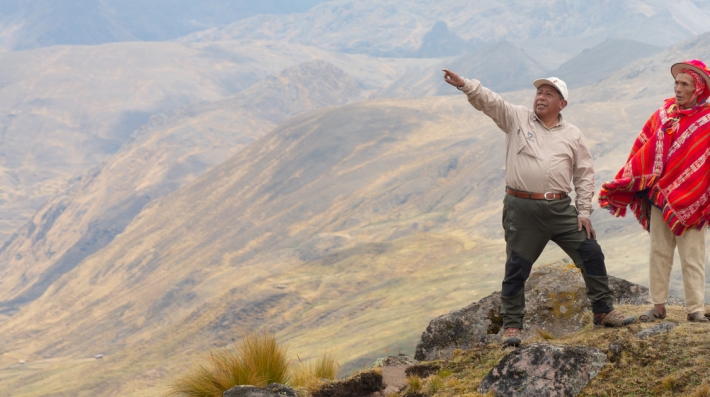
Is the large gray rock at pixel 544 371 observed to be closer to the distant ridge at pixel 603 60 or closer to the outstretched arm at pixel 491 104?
the outstretched arm at pixel 491 104

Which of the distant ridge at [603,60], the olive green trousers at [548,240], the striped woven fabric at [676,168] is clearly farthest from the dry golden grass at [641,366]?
the distant ridge at [603,60]

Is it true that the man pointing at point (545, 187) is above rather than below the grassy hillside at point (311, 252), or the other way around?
above

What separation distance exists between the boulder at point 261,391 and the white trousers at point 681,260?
8.56ft

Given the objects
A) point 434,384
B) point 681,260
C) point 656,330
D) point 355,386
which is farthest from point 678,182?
point 355,386

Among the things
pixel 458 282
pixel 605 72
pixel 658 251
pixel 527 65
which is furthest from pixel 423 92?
pixel 658 251

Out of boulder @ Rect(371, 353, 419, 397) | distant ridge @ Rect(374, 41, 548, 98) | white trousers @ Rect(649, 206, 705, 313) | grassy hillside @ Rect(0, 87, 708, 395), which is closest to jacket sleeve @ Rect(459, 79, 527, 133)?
white trousers @ Rect(649, 206, 705, 313)

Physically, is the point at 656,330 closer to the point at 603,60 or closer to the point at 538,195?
the point at 538,195

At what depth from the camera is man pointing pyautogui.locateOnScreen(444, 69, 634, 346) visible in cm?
499

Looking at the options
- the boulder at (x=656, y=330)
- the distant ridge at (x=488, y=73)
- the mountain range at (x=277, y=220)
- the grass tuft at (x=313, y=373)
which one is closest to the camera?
the boulder at (x=656, y=330)

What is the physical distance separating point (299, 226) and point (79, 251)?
38.4 meters

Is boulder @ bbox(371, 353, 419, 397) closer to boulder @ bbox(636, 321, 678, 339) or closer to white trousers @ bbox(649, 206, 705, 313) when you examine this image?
boulder @ bbox(636, 321, 678, 339)

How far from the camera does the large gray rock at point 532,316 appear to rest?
5902 millimetres

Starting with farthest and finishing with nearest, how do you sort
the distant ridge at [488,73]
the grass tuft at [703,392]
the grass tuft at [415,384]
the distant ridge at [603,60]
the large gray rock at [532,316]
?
the distant ridge at [488,73]
the distant ridge at [603,60]
the large gray rock at [532,316]
the grass tuft at [415,384]
the grass tuft at [703,392]

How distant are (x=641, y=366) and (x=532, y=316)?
1.87m
